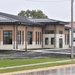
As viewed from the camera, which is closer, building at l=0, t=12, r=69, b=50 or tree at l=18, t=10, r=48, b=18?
building at l=0, t=12, r=69, b=50

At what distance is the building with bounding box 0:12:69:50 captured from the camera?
7081 cm

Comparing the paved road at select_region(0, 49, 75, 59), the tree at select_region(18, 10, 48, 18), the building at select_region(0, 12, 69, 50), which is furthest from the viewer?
the tree at select_region(18, 10, 48, 18)

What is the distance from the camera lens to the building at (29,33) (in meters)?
70.8

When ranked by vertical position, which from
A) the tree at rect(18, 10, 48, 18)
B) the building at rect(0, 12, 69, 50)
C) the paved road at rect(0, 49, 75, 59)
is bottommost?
the paved road at rect(0, 49, 75, 59)

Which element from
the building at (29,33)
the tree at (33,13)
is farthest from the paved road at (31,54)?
the tree at (33,13)

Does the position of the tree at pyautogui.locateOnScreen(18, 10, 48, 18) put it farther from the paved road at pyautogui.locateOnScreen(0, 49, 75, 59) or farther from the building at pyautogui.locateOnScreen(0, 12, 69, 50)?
the paved road at pyautogui.locateOnScreen(0, 49, 75, 59)

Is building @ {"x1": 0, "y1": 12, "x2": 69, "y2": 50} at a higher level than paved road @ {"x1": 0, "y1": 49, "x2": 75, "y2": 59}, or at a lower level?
higher

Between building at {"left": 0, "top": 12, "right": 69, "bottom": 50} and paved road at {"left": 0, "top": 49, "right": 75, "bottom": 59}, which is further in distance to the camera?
building at {"left": 0, "top": 12, "right": 69, "bottom": 50}

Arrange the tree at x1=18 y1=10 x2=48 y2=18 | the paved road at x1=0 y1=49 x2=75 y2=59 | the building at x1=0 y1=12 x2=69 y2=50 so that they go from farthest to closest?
the tree at x1=18 y1=10 x2=48 y2=18, the building at x1=0 y1=12 x2=69 y2=50, the paved road at x1=0 y1=49 x2=75 y2=59

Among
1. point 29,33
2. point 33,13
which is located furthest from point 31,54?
point 33,13

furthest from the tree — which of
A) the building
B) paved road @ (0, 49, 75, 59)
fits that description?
paved road @ (0, 49, 75, 59)

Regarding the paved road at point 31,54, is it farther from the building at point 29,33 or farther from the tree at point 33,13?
the tree at point 33,13

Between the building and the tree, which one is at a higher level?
the tree

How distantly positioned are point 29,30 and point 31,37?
1.86m
